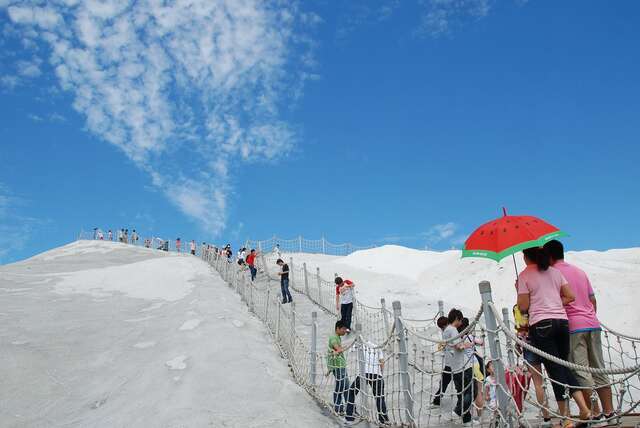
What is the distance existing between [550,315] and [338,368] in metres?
3.26

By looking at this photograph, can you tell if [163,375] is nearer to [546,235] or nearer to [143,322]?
[143,322]

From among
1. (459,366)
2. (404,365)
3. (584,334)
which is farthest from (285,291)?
(584,334)

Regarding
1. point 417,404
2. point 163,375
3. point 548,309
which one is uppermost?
point 548,309

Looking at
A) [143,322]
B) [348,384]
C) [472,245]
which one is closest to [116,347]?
[143,322]

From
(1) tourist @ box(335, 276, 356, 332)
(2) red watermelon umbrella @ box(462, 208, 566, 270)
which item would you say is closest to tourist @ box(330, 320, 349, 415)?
(2) red watermelon umbrella @ box(462, 208, 566, 270)

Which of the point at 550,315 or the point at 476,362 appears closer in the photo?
the point at 550,315

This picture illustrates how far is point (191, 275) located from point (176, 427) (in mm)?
14322

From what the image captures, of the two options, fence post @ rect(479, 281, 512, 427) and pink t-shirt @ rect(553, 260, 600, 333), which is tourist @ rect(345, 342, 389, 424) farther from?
pink t-shirt @ rect(553, 260, 600, 333)

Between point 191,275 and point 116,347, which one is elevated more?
point 191,275

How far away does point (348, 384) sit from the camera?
6.84 metres

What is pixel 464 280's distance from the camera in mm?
20922

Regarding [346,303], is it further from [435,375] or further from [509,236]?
[509,236]

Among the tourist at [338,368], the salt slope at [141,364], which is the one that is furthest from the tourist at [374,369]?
the salt slope at [141,364]

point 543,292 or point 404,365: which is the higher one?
point 543,292
